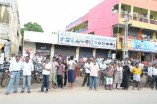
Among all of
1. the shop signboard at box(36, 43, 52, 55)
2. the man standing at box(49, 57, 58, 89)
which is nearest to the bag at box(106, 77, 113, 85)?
the man standing at box(49, 57, 58, 89)

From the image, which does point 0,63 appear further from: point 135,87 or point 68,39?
point 68,39

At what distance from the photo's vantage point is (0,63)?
16.5m

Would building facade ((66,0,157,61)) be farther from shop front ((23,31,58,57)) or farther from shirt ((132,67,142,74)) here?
shirt ((132,67,142,74))

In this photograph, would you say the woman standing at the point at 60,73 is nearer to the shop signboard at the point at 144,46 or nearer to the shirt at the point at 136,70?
the shirt at the point at 136,70

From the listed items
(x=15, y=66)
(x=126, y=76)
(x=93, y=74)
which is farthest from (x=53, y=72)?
(x=126, y=76)

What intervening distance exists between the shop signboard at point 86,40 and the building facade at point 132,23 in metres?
1.36

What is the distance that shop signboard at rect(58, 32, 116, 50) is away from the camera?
31.5 m

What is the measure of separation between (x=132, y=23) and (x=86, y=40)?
23.1ft

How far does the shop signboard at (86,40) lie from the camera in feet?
103

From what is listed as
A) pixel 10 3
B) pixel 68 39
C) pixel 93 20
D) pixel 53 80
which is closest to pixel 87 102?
pixel 53 80

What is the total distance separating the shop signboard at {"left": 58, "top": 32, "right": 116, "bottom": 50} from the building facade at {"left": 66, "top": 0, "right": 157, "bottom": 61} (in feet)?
4.45

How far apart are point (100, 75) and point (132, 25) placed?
1755 cm

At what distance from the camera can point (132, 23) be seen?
118 feet

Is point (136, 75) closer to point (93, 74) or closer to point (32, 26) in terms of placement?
point (93, 74)
